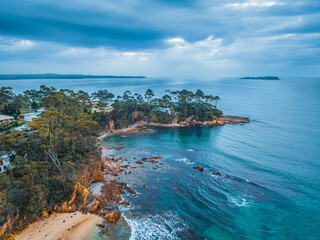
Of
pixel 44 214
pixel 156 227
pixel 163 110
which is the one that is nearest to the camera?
pixel 156 227

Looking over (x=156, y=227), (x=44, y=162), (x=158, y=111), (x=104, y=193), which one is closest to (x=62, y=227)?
(x=104, y=193)

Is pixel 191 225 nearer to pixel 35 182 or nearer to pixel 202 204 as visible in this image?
pixel 202 204

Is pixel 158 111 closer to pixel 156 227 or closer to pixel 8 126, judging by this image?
pixel 8 126

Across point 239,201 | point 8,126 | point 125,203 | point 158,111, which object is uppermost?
point 8,126

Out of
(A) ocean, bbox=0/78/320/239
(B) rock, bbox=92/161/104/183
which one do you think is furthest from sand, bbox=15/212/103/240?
(B) rock, bbox=92/161/104/183

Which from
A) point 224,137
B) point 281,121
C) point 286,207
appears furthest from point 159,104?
point 286,207

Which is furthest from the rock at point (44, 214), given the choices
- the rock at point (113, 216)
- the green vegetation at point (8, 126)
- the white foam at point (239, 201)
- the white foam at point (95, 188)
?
the green vegetation at point (8, 126)

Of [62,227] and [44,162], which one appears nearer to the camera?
[62,227]

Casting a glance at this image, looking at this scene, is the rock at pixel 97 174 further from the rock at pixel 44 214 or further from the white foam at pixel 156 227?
the white foam at pixel 156 227
